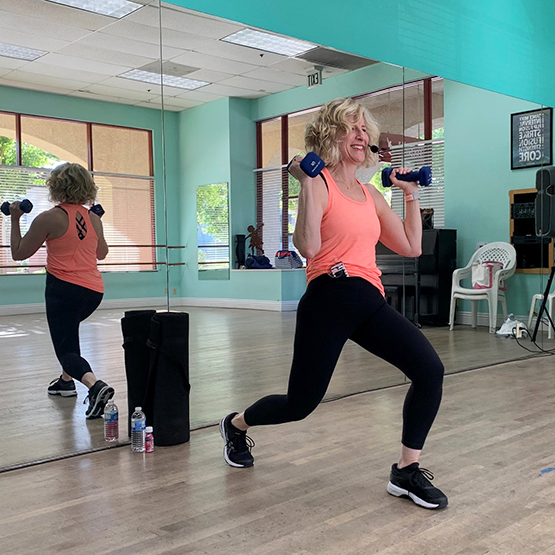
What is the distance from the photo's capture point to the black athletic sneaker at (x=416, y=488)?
2258mm

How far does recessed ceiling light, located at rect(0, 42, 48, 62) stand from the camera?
3.22 m

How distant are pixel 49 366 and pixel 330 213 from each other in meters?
2.04

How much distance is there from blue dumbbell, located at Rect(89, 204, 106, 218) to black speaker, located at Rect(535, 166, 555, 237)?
12.9 ft

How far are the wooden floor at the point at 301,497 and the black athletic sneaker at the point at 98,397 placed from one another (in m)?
0.45

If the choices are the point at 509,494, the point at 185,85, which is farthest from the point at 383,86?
the point at 509,494

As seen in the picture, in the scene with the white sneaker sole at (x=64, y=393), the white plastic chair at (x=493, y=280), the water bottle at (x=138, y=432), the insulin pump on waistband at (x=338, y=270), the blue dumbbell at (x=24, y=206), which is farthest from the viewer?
the white plastic chair at (x=493, y=280)

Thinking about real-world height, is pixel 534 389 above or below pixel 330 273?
below

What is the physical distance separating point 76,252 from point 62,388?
81 centimetres

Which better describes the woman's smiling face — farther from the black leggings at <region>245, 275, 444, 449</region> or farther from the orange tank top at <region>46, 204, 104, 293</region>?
the orange tank top at <region>46, 204, 104, 293</region>

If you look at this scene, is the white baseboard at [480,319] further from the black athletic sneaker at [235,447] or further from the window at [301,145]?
the black athletic sneaker at [235,447]

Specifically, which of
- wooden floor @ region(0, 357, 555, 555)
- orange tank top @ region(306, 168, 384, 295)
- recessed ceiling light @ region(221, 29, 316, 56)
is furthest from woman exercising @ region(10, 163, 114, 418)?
orange tank top @ region(306, 168, 384, 295)

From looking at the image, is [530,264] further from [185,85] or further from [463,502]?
[463,502]

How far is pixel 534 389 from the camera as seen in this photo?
422 centimetres

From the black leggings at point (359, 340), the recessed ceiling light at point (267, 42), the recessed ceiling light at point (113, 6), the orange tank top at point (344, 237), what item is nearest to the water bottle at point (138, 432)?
the black leggings at point (359, 340)
